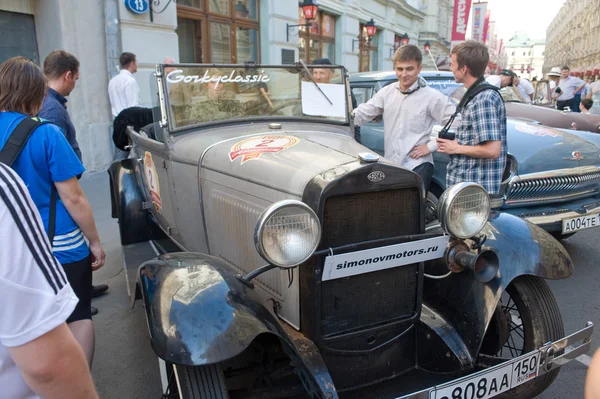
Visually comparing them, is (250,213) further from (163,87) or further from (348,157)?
(163,87)

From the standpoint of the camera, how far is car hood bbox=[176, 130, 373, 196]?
2045 mm

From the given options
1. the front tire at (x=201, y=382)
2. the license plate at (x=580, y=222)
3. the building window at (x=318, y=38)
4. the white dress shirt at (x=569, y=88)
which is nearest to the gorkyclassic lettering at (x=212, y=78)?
the front tire at (x=201, y=382)

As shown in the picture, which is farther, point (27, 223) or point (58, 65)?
point (58, 65)

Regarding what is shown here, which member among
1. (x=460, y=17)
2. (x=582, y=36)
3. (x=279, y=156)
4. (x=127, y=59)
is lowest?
(x=279, y=156)

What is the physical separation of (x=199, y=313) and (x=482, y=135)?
2.18m

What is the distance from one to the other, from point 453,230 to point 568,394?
4.09 feet

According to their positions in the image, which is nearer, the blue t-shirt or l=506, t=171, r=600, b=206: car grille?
the blue t-shirt

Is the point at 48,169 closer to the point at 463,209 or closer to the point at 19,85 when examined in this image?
the point at 19,85

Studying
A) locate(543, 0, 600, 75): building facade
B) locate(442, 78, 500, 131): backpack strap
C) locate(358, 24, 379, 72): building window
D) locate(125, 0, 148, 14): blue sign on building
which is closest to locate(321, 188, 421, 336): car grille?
locate(442, 78, 500, 131): backpack strap

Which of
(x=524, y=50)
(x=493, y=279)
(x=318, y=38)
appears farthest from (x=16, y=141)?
(x=524, y=50)

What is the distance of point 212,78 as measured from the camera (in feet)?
9.96

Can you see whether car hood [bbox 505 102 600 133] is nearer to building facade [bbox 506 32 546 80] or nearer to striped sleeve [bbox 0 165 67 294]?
striped sleeve [bbox 0 165 67 294]

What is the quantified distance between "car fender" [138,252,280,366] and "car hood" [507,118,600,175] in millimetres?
3200

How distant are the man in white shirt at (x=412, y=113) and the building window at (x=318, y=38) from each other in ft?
28.5
